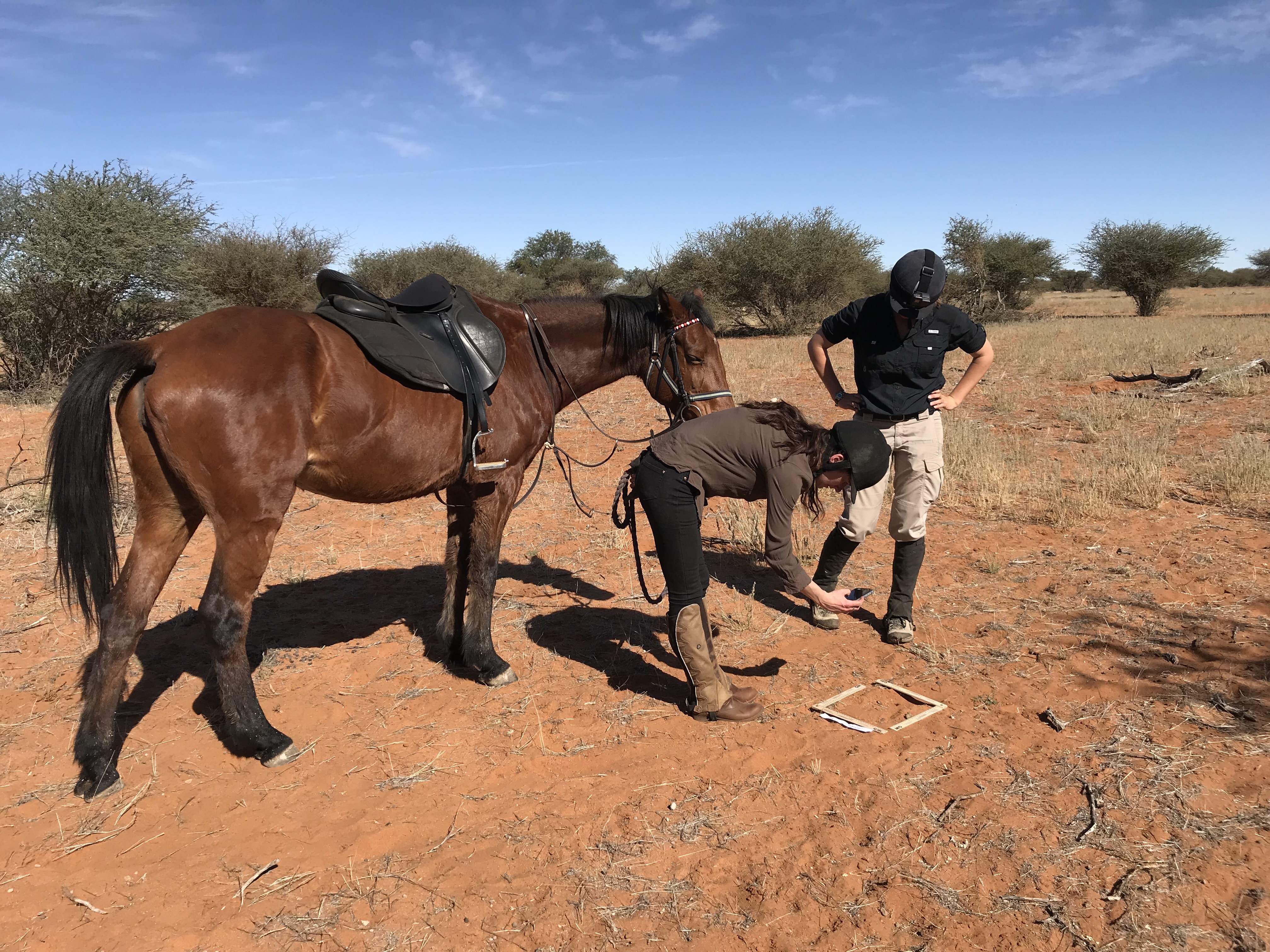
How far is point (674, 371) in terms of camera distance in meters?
4.87

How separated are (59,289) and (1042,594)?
51.4 feet

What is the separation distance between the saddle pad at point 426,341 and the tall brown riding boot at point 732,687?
173 cm

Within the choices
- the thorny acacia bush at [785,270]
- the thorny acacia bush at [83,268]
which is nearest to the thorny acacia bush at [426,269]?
the thorny acacia bush at [785,270]

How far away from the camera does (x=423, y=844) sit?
2.98m

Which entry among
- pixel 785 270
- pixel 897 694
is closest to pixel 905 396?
pixel 897 694

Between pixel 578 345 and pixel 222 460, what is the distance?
2166 mm

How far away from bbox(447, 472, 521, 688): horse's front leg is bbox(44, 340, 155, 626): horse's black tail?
1692 millimetres

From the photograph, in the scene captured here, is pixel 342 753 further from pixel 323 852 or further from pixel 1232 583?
pixel 1232 583

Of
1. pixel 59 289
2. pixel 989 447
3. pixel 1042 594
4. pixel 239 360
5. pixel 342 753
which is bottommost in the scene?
pixel 342 753

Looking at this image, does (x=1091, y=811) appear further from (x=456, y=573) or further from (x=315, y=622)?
(x=315, y=622)

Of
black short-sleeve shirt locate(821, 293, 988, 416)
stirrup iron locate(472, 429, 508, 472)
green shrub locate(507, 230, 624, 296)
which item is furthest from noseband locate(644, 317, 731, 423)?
green shrub locate(507, 230, 624, 296)

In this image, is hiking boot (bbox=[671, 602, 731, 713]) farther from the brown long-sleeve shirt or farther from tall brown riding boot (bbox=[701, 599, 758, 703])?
the brown long-sleeve shirt

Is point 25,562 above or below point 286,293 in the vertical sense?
below

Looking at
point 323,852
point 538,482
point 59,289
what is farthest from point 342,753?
point 59,289
